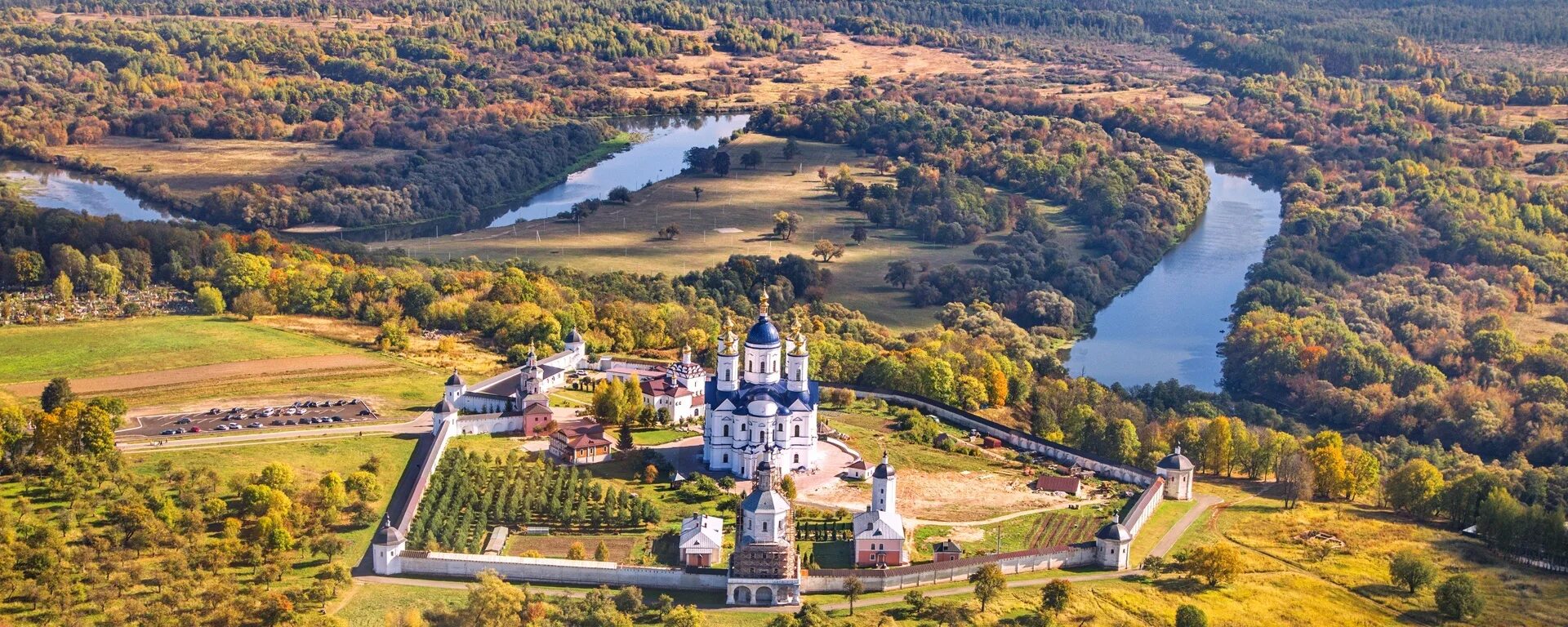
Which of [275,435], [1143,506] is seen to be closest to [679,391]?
[275,435]

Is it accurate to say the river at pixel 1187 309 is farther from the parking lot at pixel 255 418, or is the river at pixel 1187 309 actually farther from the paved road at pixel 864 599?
the parking lot at pixel 255 418

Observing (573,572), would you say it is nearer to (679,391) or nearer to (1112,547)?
(1112,547)

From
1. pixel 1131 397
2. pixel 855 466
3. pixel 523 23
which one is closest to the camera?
pixel 855 466

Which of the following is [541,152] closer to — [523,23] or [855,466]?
[523,23]

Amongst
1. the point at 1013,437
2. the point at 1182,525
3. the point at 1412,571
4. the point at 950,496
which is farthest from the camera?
the point at 1013,437

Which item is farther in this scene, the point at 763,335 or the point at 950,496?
the point at 763,335

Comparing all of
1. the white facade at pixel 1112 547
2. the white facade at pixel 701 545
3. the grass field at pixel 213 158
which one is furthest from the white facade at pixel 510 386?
the grass field at pixel 213 158

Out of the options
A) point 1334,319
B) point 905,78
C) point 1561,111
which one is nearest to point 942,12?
point 905,78
